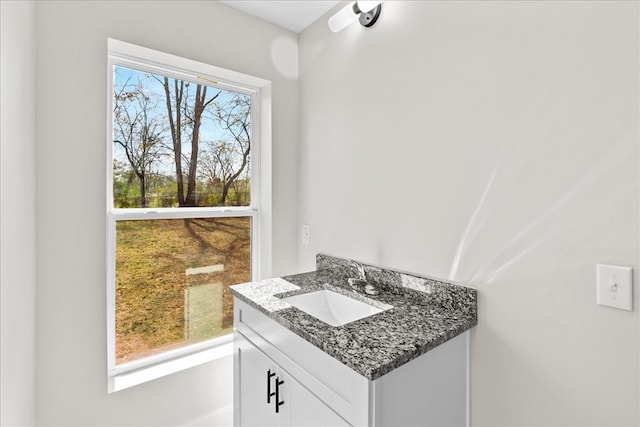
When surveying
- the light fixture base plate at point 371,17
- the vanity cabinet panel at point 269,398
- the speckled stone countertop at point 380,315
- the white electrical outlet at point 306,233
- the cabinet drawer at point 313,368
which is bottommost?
the vanity cabinet panel at point 269,398

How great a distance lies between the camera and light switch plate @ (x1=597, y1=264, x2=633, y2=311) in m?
0.83

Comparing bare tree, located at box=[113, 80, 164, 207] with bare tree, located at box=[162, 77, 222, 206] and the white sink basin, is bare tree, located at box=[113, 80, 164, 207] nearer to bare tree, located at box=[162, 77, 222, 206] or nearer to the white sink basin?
bare tree, located at box=[162, 77, 222, 206]

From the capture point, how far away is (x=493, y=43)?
43.1 inches

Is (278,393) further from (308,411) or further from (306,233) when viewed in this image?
(306,233)

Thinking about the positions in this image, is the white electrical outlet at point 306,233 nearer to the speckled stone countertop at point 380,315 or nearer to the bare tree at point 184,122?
the speckled stone countertop at point 380,315

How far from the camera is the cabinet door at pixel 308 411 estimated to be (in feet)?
3.10

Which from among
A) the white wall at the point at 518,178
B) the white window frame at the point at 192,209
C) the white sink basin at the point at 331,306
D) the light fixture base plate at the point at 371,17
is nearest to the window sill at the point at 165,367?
the white window frame at the point at 192,209

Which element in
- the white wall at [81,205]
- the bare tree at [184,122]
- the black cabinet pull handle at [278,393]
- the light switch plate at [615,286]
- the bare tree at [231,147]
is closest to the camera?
the light switch plate at [615,286]

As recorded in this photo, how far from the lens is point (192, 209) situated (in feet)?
5.69

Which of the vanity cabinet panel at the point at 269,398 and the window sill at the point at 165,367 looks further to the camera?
the window sill at the point at 165,367

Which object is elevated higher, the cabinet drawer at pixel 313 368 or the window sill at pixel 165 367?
the cabinet drawer at pixel 313 368

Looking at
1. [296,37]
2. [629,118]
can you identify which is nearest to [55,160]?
[296,37]

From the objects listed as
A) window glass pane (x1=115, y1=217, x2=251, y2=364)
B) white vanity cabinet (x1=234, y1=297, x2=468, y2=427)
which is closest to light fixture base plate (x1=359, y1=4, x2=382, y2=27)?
window glass pane (x1=115, y1=217, x2=251, y2=364)

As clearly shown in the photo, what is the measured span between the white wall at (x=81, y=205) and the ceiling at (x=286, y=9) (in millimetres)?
247
